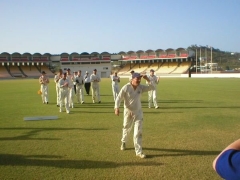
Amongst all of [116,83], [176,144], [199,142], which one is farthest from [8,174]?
[116,83]

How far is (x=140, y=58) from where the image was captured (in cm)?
9362

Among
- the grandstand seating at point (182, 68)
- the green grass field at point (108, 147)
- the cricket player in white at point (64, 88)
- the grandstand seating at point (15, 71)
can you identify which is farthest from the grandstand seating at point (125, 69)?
the green grass field at point (108, 147)

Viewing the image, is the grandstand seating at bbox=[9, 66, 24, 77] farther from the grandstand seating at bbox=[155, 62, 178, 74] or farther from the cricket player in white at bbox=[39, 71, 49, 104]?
the cricket player in white at bbox=[39, 71, 49, 104]

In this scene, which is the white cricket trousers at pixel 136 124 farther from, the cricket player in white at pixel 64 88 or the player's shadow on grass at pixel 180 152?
the cricket player in white at pixel 64 88

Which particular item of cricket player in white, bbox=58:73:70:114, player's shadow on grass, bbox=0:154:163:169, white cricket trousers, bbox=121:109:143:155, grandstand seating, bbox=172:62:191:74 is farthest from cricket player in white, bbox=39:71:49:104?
grandstand seating, bbox=172:62:191:74

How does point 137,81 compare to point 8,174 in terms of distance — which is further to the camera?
point 137,81

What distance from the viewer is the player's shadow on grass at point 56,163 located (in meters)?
5.97

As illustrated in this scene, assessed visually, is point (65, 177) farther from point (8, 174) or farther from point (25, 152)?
point (25, 152)

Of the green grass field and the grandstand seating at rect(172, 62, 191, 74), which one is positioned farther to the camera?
the grandstand seating at rect(172, 62, 191, 74)

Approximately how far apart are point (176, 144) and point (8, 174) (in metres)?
4.29

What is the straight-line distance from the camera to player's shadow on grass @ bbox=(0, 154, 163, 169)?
5.97 m

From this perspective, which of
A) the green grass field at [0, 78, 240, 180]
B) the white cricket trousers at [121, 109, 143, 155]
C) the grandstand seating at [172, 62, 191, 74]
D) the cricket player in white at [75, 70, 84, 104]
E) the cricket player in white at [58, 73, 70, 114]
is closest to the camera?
the green grass field at [0, 78, 240, 180]

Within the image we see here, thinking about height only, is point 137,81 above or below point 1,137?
above

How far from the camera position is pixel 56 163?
6.16 m
